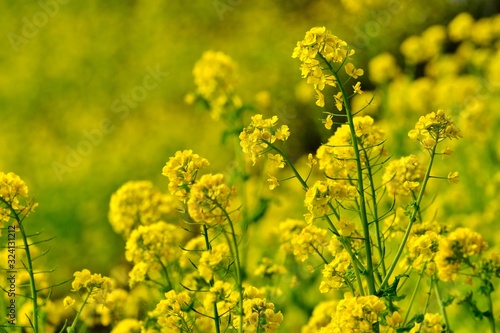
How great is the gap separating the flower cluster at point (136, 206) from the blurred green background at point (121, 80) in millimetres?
2966

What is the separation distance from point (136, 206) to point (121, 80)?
6523 millimetres

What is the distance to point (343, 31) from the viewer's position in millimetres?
8336

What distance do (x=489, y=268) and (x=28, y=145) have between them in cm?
676

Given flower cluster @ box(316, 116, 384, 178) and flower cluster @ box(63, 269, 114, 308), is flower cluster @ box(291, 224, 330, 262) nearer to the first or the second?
flower cluster @ box(316, 116, 384, 178)

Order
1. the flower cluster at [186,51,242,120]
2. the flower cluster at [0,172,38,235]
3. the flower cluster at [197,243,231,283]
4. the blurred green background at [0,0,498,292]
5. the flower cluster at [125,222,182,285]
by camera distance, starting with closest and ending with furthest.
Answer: the flower cluster at [0,172,38,235], the flower cluster at [197,243,231,283], the flower cluster at [125,222,182,285], the flower cluster at [186,51,242,120], the blurred green background at [0,0,498,292]

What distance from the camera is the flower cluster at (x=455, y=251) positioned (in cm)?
203

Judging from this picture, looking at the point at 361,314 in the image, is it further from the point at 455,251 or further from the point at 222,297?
the point at 455,251

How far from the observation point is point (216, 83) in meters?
3.40

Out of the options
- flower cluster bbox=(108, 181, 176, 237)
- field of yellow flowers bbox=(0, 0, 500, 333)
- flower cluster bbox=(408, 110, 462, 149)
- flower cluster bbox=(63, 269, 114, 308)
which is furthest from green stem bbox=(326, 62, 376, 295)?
flower cluster bbox=(108, 181, 176, 237)

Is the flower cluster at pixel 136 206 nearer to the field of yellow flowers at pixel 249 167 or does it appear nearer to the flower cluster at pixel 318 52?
the field of yellow flowers at pixel 249 167

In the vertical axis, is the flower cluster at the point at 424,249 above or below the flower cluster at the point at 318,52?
below

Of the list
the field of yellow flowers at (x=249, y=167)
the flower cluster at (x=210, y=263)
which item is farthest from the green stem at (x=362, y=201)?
the flower cluster at (x=210, y=263)

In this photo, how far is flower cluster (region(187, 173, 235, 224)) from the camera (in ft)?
5.37

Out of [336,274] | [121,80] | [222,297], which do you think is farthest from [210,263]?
[121,80]
